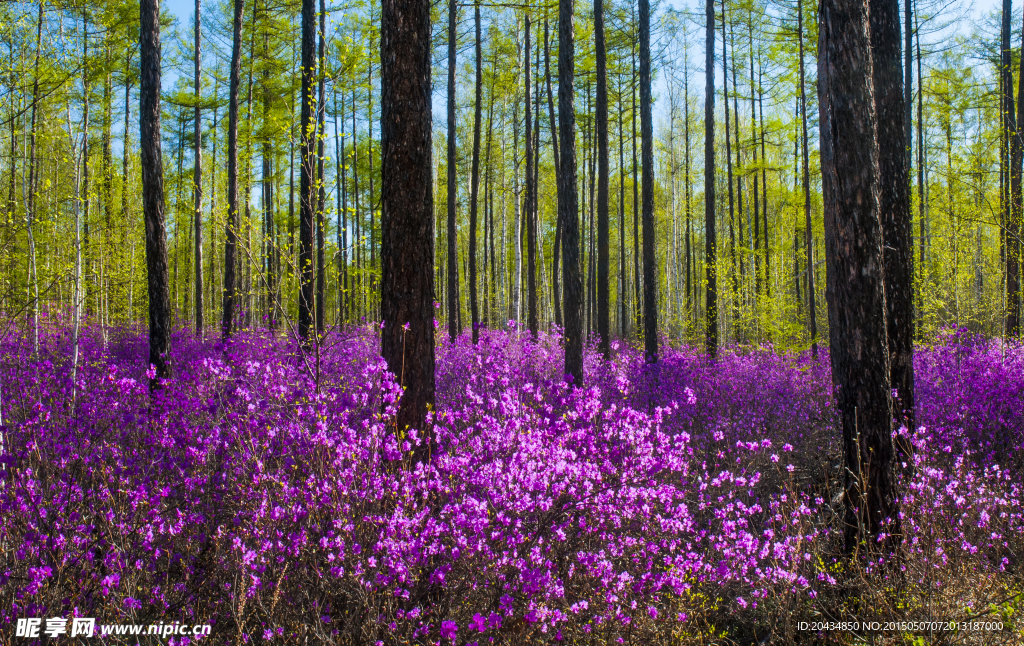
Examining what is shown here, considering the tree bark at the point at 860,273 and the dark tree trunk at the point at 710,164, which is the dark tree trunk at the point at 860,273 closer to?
the tree bark at the point at 860,273

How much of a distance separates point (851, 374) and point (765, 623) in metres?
1.68

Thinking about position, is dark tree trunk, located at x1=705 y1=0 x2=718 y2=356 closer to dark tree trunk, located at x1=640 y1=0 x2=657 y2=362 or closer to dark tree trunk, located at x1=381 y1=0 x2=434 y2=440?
dark tree trunk, located at x1=640 y1=0 x2=657 y2=362

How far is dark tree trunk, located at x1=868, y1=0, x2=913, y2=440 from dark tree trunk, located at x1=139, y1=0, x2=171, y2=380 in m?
7.98

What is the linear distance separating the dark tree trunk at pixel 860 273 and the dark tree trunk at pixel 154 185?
7465 mm

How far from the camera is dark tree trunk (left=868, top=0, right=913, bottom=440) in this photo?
4457 millimetres

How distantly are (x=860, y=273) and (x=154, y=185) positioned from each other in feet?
26.4

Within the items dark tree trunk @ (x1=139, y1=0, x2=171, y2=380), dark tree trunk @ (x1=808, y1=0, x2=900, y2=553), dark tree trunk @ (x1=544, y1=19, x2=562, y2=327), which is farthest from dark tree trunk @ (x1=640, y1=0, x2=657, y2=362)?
dark tree trunk @ (x1=139, y1=0, x2=171, y2=380)

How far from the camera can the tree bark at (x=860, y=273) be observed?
3.48 metres

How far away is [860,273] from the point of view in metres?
3.52

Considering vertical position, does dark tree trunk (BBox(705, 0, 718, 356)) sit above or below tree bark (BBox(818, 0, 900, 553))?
above

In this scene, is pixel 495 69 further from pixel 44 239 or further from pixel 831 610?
pixel 831 610

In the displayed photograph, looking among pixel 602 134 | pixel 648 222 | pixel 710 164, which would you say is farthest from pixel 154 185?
pixel 710 164

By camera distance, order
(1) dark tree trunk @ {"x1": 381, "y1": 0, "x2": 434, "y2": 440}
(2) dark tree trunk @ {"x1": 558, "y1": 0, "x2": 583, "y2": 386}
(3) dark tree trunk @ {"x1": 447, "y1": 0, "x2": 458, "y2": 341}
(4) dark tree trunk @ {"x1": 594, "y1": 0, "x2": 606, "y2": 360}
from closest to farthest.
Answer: (1) dark tree trunk @ {"x1": 381, "y1": 0, "x2": 434, "y2": 440} → (2) dark tree trunk @ {"x1": 558, "y1": 0, "x2": 583, "y2": 386} → (4) dark tree trunk @ {"x1": 594, "y1": 0, "x2": 606, "y2": 360} → (3) dark tree trunk @ {"x1": 447, "y1": 0, "x2": 458, "y2": 341}

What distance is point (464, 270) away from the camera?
36312 mm
